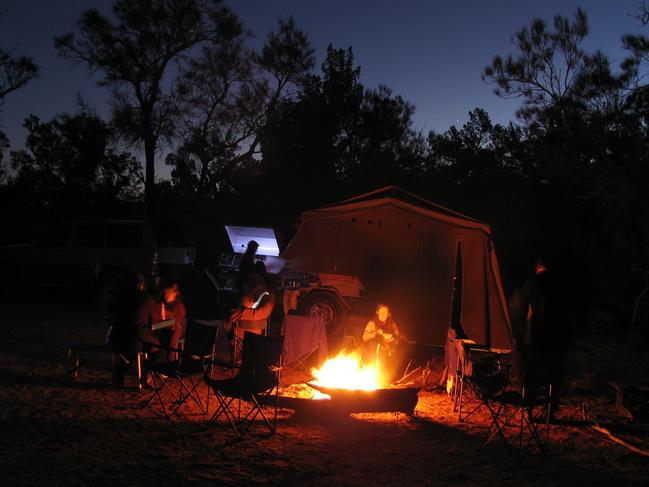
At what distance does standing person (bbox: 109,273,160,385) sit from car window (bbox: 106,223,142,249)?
247 inches

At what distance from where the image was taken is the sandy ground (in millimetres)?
4508

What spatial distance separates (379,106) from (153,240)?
41.4 feet

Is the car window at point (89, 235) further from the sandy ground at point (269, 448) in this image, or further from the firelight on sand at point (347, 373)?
the firelight on sand at point (347, 373)

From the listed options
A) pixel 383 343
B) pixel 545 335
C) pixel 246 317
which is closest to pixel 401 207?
pixel 383 343

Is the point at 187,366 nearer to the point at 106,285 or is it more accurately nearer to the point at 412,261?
the point at 412,261

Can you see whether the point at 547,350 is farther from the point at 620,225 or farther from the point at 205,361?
the point at 620,225

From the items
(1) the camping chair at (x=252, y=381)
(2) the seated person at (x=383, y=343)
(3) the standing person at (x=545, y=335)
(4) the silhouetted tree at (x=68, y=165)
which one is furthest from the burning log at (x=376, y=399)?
(4) the silhouetted tree at (x=68, y=165)

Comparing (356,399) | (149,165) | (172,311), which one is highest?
(149,165)

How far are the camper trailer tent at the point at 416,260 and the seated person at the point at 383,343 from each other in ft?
6.58

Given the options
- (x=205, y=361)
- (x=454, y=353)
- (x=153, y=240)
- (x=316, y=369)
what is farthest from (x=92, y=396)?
(x=153, y=240)

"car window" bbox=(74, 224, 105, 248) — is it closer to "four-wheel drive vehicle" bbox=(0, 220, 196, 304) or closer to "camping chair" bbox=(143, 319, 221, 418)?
"four-wheel drive vehicle" bbox=(0, 220, 196, 304)

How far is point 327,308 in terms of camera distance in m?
10.3

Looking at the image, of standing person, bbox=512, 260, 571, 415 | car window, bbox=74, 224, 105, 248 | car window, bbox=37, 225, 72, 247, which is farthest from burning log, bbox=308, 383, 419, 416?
car window, bbox=37, 225, 72, 247

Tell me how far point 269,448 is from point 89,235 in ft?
30.4
